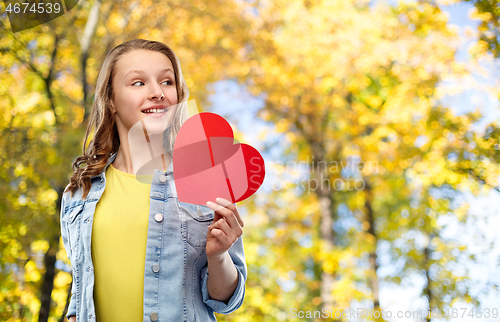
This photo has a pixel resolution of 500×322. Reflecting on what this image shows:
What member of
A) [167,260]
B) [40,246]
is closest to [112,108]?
[167,260]

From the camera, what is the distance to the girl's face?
3.05 ft

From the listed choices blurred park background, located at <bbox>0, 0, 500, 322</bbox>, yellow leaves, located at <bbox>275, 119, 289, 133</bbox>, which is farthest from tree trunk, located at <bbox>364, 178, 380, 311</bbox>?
yellow leaves, located at <bbox>275, 119, 289, 133</bbox>

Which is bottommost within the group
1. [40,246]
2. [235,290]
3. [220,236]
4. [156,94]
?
[235,290]

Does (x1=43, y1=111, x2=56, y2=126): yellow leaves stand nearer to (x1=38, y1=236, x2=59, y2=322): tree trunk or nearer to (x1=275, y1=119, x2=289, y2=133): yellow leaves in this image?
(x1=38, y1=236, x2=59, y2=322): tree trunk

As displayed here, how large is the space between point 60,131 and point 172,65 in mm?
2078

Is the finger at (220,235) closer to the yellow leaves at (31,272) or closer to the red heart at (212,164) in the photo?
the red heart at (212,164)

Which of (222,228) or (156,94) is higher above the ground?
(156,94)

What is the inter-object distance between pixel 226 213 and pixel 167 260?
8.1 inches

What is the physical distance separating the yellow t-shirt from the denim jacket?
0.9 inches

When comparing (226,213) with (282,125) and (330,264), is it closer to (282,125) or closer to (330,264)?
(330,264)

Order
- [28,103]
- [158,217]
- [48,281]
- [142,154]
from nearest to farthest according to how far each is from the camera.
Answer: [158,217] < [142,154] < [48,281] < [28,103]

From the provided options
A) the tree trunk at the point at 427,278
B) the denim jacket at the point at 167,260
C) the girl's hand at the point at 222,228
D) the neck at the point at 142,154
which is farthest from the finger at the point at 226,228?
the tree trunk at the point at 427,278

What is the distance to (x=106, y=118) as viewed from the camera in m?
1.01

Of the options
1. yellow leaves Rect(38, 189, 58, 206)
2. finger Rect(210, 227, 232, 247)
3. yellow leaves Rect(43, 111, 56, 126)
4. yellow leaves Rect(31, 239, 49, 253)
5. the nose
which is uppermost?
yellow leaves Rect(43, 111, 56, 126)
